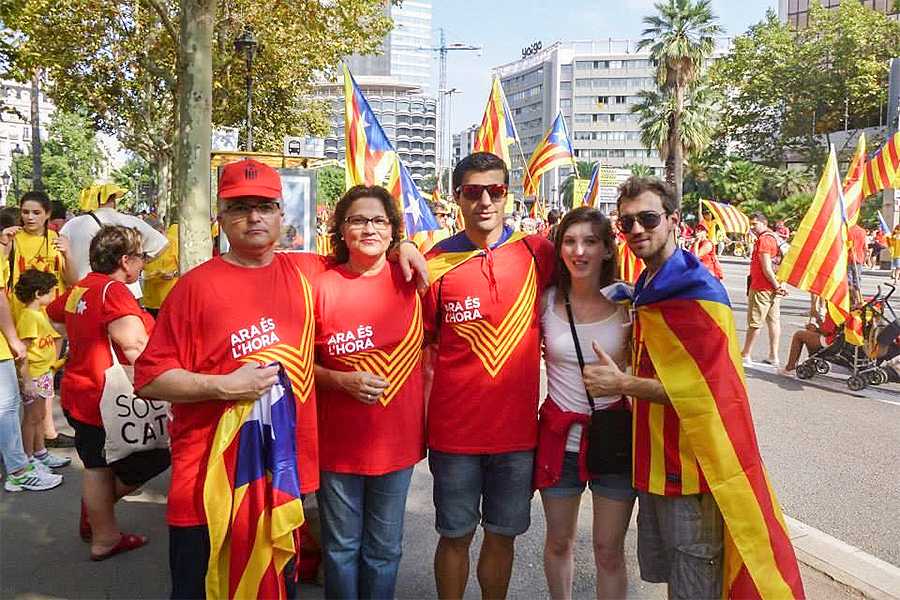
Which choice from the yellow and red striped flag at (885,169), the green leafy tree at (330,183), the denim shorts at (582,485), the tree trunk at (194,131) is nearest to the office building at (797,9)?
the green leafy tree at (330,183)

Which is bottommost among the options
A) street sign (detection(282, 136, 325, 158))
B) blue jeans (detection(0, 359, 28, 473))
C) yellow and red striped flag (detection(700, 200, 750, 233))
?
blue jeans (detection(0, 359, 28, 473))

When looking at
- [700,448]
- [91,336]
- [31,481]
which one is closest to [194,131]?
[31,481]

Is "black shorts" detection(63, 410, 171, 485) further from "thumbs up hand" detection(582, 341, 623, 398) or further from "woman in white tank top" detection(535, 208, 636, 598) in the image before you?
"thumbs up hand" detection(582, 341, 623, 398)

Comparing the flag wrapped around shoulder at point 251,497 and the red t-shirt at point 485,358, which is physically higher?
the red t-shirt at point 485,358

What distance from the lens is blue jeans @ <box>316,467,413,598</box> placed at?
283cm

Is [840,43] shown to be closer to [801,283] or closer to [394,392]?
[801,283]

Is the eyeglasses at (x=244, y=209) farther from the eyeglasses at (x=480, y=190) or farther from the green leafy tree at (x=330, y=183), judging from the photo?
the green leafy tree at (x=330, y=183)

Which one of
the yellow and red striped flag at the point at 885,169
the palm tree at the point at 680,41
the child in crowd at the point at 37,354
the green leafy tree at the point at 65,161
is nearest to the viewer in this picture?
the child in crowd at the point at 37,354

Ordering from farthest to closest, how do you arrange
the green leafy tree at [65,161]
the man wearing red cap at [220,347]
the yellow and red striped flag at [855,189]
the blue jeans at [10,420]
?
the green leafy tree at [65,161] < the yellow and red striped flag at [855,189] < the blue jeans at [10,420] < the man wearing red cap at [220,347]

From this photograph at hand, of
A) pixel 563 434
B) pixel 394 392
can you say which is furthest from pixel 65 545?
pixel 563 434

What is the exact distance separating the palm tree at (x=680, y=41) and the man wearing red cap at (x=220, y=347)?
34.4 metres

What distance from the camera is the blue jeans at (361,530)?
9.29ft

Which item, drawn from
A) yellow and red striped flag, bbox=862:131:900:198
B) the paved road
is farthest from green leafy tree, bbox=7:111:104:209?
the paved road

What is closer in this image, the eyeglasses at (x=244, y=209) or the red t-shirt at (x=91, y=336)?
the eyeglasses at (x=244, y=209)
